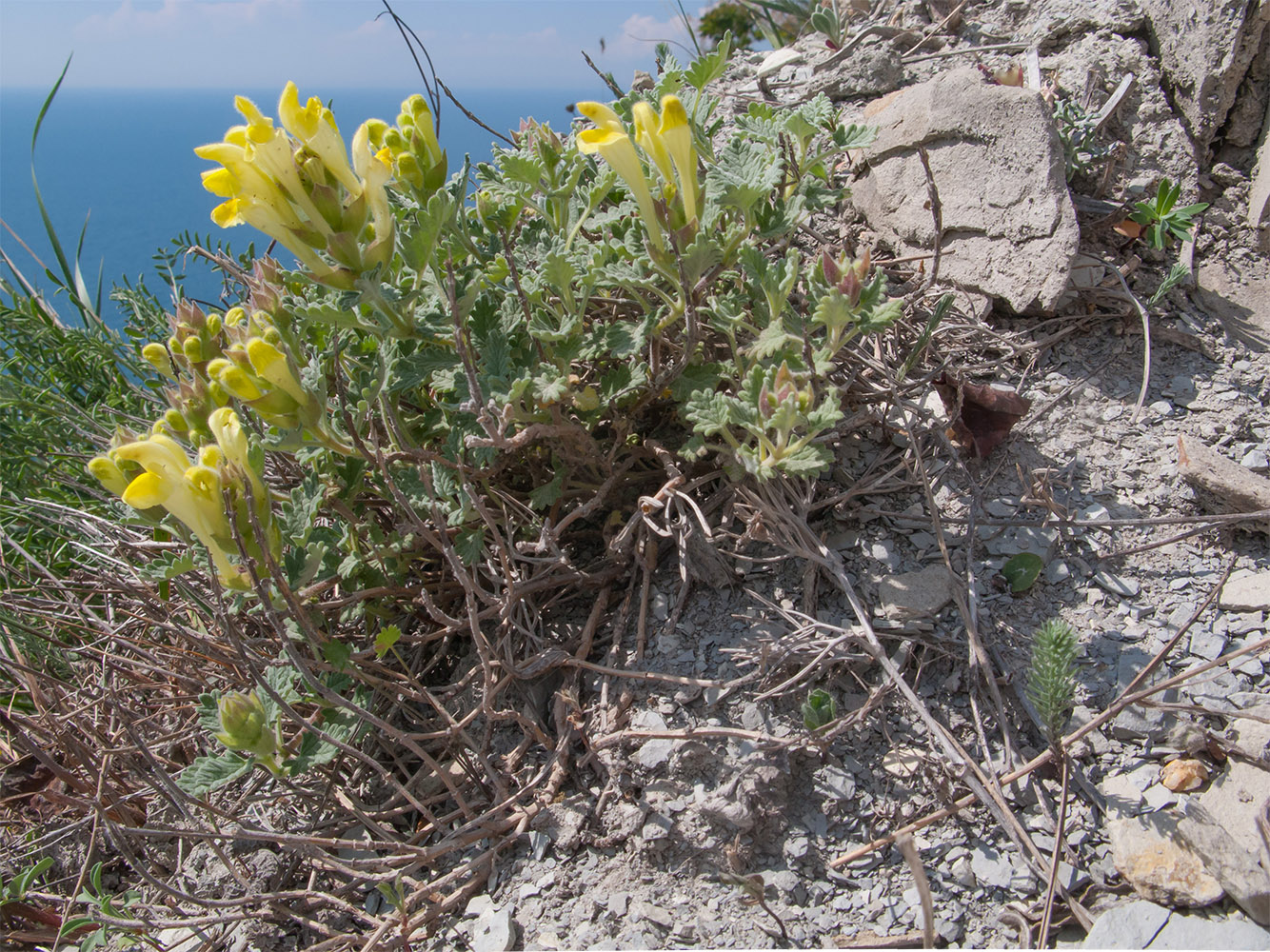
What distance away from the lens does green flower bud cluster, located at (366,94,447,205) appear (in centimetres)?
142

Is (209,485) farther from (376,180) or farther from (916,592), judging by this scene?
(916,592)

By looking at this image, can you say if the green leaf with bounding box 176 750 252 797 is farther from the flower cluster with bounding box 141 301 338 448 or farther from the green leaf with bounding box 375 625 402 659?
the flower cluster with bounding box 141 301 338 448

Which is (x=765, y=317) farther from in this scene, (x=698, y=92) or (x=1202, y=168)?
(x=1202, y=168)

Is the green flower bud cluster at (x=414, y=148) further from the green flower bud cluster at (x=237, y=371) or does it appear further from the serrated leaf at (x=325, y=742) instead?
the serrated leaf at (x=325, y=742)

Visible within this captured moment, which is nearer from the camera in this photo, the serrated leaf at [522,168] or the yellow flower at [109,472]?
the yellow flower at [109,472]

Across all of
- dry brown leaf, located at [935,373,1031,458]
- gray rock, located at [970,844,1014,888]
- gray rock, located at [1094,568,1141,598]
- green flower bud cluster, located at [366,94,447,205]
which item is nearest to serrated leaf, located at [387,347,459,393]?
green flower bud cluster, located at [366,94,447,205]

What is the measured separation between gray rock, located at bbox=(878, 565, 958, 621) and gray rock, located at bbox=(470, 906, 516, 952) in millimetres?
871

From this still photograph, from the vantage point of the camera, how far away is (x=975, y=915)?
4.21ft

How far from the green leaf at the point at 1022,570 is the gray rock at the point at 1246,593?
332 millimetres

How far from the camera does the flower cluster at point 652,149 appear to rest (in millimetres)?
1353

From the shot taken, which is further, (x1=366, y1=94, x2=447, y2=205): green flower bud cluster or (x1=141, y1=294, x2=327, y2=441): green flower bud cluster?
(x1=366, y1=94, x2=447, y2=205): green flower bud cluster

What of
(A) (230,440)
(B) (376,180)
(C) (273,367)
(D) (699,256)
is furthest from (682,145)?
(A) (230,440)

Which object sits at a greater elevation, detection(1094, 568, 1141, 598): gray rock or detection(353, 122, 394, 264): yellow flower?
detection(353, 122, 394, 264): yellow flower

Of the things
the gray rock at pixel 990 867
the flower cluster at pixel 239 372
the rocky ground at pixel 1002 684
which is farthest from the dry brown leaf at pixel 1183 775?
the flower cluster at pixel 239 372
